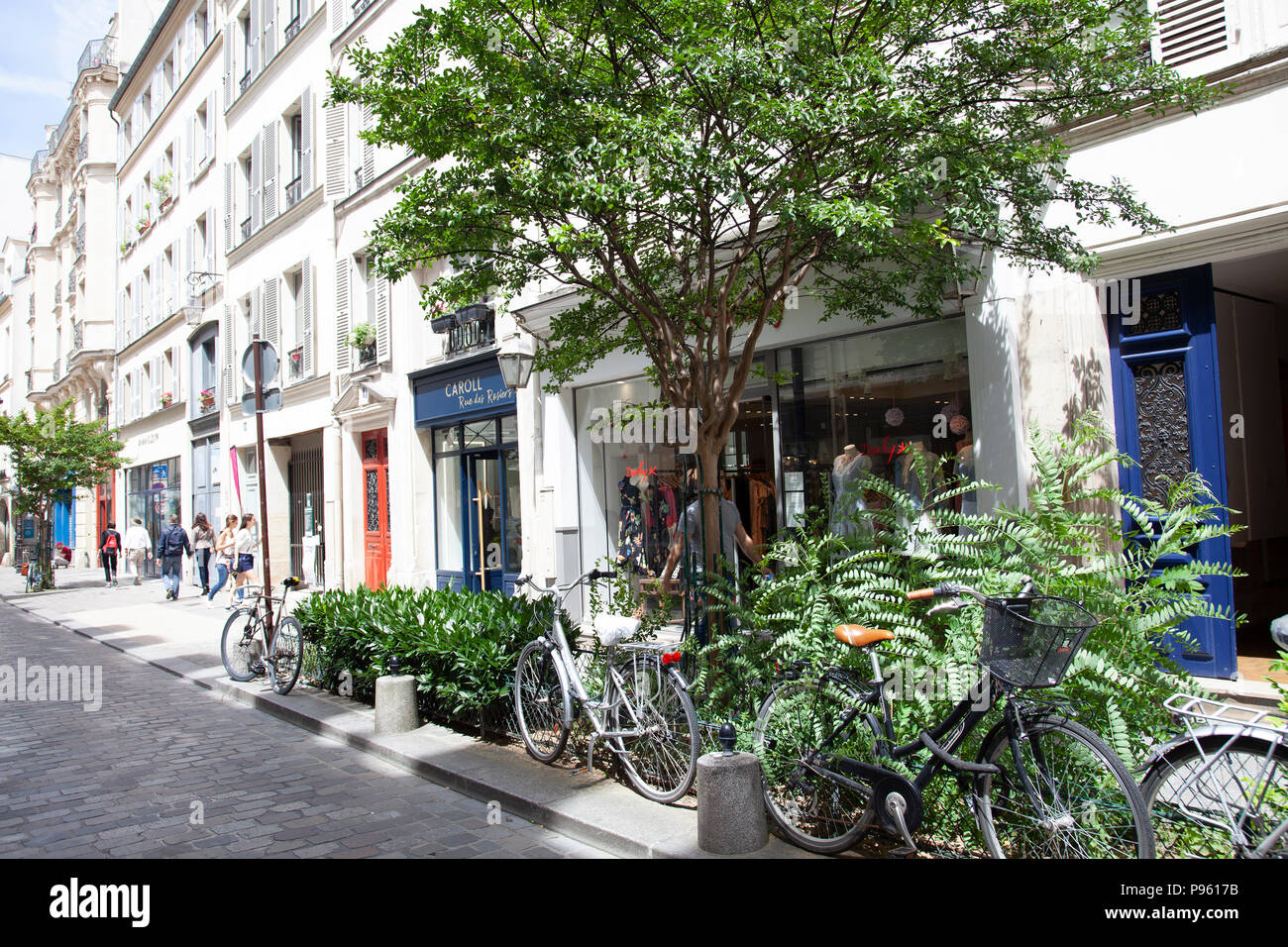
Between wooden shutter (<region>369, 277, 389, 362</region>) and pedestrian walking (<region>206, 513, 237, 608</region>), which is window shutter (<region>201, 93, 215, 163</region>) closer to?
wooden shutter (<region>369, 277, 389, 362</region>)

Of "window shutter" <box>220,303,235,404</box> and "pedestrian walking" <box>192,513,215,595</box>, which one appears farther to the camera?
"window shutter" <box>220,303,235,404</box>

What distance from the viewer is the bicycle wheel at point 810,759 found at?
410 centimetres

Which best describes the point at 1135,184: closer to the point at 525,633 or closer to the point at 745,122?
the point at 745,122

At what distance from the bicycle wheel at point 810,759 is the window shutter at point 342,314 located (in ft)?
48.6

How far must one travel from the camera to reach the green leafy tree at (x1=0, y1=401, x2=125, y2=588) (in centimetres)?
2277

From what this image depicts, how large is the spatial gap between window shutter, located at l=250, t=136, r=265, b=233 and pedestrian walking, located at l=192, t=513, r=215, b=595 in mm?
6938

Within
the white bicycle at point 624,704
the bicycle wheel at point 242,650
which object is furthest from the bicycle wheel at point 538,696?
the bicycle wheel at point 242,650

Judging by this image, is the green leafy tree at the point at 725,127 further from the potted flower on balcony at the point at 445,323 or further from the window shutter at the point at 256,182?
the window shutter at the point at 256,182

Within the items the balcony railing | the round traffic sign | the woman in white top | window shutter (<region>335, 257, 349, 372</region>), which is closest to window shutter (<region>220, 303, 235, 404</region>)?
the woman in white top

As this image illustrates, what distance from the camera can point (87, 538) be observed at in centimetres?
3578

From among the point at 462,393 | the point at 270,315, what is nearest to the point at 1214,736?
the point at 462,393

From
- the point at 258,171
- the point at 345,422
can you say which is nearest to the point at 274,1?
the point at 258,171

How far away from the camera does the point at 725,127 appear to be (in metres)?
5.69

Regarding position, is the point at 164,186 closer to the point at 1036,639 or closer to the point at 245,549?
the point at 245,549
